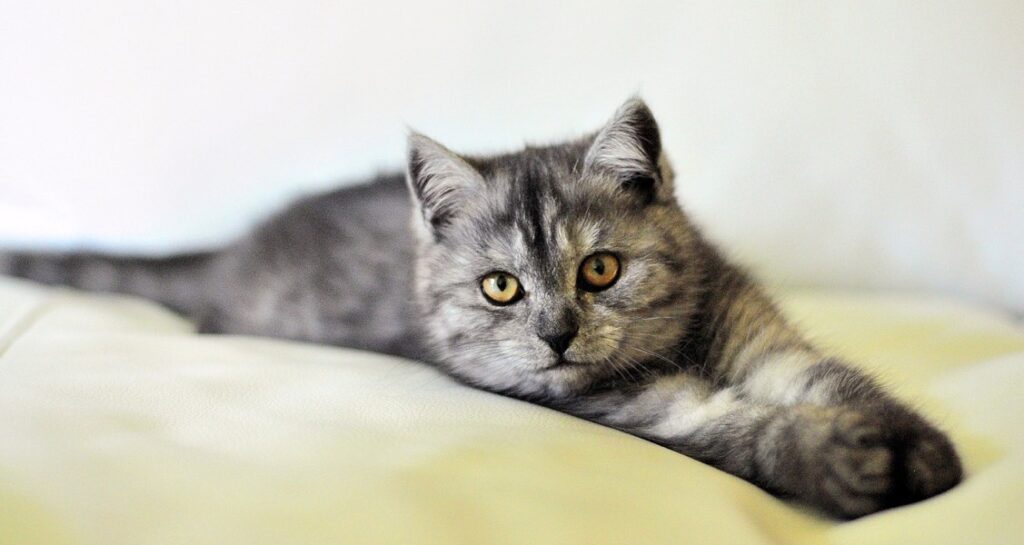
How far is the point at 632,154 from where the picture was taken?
138cm

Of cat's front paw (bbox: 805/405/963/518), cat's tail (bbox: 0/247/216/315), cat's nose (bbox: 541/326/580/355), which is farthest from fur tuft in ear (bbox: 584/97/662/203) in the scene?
cat's tail (bbox: 0/247/216/315)

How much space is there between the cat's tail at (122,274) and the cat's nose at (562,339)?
1.02 meters

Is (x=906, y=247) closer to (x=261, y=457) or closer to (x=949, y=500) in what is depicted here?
(x=949, y=500)

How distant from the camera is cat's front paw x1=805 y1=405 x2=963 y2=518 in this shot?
0.92 metres

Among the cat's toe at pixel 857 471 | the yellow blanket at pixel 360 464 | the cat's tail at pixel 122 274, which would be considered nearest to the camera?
the yellow blanket at pixel 360 464

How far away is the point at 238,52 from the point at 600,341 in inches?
46.0

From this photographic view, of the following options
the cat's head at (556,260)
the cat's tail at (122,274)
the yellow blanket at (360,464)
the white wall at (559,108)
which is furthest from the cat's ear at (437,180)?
the cat's tail at (122,274)

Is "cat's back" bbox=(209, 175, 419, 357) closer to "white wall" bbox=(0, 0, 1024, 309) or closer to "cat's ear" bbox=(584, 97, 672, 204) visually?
"white wall" bbox=(0, 0, 1024, 309)

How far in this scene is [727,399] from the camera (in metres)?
1.18

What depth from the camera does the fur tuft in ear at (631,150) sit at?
1.35m

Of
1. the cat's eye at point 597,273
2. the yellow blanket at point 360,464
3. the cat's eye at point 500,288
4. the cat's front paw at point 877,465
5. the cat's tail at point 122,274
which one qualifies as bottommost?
the cat's tail at point 122,274

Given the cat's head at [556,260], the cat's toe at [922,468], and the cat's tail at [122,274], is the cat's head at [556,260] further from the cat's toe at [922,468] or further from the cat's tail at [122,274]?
the cat's tail at [122,274]

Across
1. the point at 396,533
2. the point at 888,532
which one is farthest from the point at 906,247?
the point at 396,533

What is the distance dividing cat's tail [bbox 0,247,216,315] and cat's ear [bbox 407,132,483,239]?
0.72m
